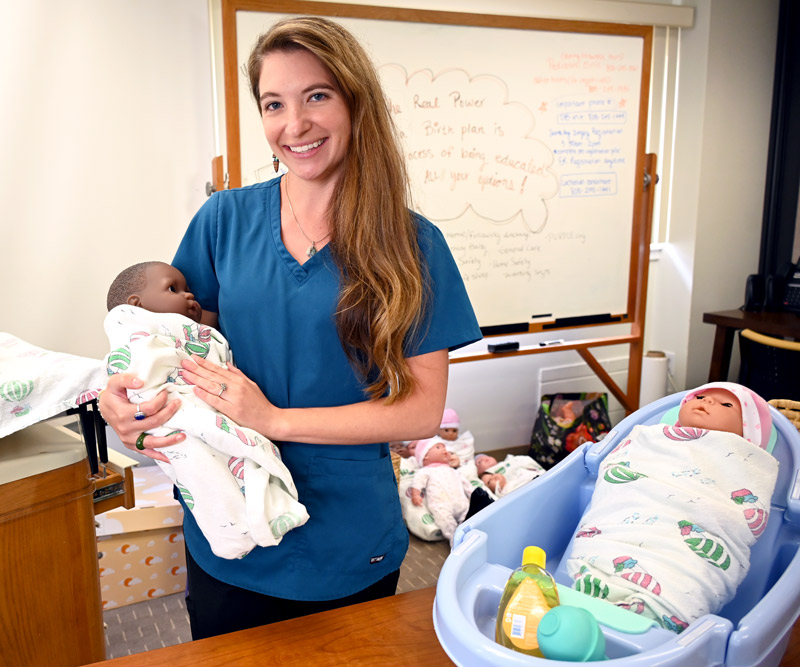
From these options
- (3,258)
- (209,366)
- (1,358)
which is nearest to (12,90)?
(3,258)

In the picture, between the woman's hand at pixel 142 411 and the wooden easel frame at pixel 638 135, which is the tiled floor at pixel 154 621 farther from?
the woman's hand at pixel 142 411

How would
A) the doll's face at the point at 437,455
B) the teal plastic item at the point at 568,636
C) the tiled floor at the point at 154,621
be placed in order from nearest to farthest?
the teal plastic item at the point at 568,636
the tiled floor at the point at 154,621
the doll's face at the point at 437,455

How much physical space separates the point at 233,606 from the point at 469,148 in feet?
6.90

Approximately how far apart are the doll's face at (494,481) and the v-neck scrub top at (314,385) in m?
1.77

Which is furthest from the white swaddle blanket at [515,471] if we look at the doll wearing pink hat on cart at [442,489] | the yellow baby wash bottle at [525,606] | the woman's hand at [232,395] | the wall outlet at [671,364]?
the yellow baby wash bottle at [525,606]

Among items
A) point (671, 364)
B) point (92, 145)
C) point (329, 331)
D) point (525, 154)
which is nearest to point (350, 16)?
point (525, 154)

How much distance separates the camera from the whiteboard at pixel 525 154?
2598mm

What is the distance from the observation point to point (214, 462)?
94cm

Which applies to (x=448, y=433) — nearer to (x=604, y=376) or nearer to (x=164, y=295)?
(x=604, y=376)

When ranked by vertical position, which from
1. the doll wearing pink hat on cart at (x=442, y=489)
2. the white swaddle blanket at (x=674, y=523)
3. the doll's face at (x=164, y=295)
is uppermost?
the doll's face at (x=164, y=295)

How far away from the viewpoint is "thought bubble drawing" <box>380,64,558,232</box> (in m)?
2.60

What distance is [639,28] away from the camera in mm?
2889

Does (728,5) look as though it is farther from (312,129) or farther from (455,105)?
(312,129)

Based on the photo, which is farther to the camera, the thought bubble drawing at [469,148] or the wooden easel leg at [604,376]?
the wooden easel leg at [604,376]
